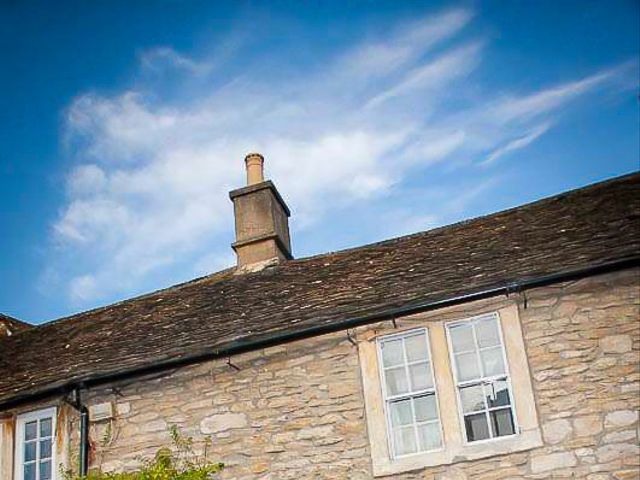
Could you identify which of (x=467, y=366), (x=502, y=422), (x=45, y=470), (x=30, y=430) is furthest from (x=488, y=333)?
(x=30, y=430)

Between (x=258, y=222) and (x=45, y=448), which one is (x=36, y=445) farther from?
(x=258, y=222)

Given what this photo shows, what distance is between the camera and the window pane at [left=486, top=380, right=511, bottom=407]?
1005 cm

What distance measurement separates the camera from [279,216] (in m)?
15.9

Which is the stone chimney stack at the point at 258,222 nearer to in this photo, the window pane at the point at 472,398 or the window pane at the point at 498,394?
the window pane at the point at 472,398

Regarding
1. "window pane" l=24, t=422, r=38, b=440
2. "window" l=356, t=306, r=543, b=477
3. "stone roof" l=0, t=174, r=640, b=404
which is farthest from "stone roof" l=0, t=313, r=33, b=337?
"window" l=356, t=306, r=543, b=477

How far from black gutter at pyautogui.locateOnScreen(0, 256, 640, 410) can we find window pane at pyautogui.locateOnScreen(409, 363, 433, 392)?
673 mm

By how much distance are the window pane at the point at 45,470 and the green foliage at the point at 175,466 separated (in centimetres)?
38

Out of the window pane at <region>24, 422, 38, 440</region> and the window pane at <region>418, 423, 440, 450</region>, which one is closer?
the window pane at <region>418, 423, 440, 450</region>

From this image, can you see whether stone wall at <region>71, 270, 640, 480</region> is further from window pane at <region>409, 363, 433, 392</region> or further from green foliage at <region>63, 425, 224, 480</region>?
window pane at <region>409, 363, 433, 392</region>

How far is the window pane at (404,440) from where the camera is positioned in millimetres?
10219

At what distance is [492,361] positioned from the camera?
1030cm

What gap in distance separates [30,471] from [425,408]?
559 cm

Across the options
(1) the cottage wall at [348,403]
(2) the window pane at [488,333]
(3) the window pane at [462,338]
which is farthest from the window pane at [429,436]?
(2) the window pane at [488,333]

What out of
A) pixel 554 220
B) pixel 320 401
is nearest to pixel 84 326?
pixel 320 401
